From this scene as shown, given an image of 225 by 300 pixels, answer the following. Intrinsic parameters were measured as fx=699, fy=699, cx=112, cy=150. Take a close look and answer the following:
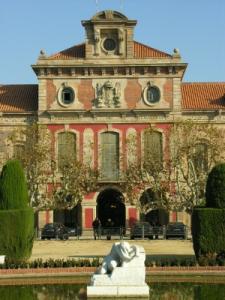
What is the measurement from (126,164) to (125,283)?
35.1 m

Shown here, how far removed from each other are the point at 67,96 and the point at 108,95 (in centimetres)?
338

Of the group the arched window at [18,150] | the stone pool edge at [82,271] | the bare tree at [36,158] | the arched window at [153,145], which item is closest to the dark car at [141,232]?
the arched window at [153,145]

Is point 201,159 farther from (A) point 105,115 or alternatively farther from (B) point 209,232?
(B) point 209,232

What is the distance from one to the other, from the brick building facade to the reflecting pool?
33.2 meters

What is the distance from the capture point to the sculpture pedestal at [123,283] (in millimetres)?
20141

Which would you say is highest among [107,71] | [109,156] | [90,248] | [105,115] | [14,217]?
[107,71]

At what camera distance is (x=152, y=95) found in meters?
57.1

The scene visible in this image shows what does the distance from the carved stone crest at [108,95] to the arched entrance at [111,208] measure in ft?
23.4

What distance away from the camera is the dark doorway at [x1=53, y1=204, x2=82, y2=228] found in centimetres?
5659

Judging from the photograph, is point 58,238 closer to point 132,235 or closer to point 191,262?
point 132,235

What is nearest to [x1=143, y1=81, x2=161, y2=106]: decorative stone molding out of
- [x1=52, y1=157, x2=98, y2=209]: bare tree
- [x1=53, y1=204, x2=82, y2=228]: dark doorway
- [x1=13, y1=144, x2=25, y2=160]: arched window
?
[x1=52, y1=157, x2=98, y2=209]: bare tree

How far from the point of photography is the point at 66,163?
5047 cm

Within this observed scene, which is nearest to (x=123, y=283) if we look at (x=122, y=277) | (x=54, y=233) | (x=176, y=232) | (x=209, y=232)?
(x=122, y=277)

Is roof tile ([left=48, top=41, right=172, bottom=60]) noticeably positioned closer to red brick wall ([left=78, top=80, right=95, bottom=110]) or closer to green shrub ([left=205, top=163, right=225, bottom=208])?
red brick wall ([left=78, top=80, right=95, bottom=110])
